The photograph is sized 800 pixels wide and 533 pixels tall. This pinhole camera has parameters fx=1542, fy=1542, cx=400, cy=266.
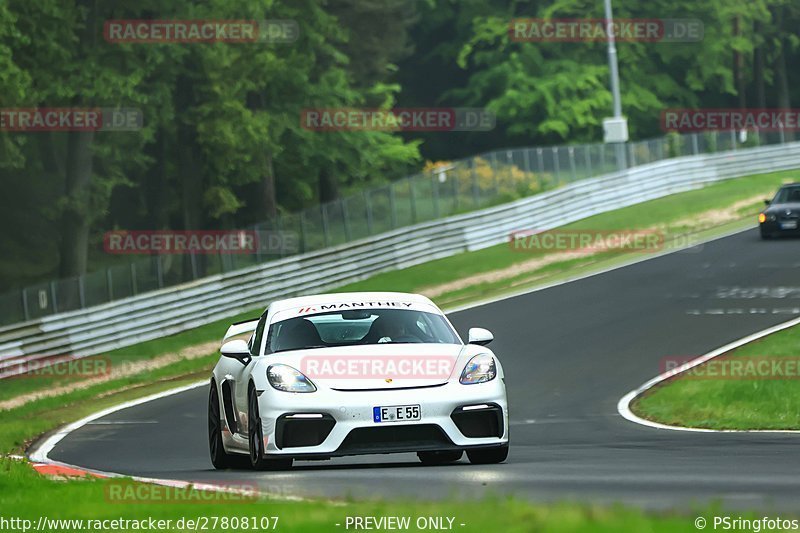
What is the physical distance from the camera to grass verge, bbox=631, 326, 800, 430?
1767 centimetres

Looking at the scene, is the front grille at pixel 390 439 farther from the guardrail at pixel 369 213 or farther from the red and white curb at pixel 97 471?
the guardrail at pixel 369 213

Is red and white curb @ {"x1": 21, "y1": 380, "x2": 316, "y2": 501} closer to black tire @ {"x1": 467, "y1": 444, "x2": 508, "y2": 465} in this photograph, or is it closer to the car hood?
the car hood

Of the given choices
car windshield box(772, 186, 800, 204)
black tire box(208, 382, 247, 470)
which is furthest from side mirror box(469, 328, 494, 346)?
car windshield box(772, 186, 800, 204)

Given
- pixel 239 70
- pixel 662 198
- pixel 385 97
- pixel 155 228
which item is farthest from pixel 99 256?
pixel 662 198

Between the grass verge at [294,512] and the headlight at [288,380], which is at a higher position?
the headlight at [288,380]

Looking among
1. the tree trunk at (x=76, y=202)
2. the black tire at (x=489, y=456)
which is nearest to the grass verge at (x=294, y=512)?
the black tire at (x=489, y=456)

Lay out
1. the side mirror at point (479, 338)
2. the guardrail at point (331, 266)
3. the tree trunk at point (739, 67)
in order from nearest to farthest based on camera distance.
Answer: the side mirror at point (479, 338) < the guardrail at point (331, 266) < the tree trunk at point (739, 67)

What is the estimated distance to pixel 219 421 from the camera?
13094 mm

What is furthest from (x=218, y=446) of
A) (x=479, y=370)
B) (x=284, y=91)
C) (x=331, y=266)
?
(x=284, y=91)

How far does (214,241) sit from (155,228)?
885cm

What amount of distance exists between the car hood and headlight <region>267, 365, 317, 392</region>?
44 millimetres

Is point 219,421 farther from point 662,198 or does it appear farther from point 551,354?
point 662,198

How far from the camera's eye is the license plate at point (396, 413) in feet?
36.1

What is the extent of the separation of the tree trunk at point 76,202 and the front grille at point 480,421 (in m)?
30.0
